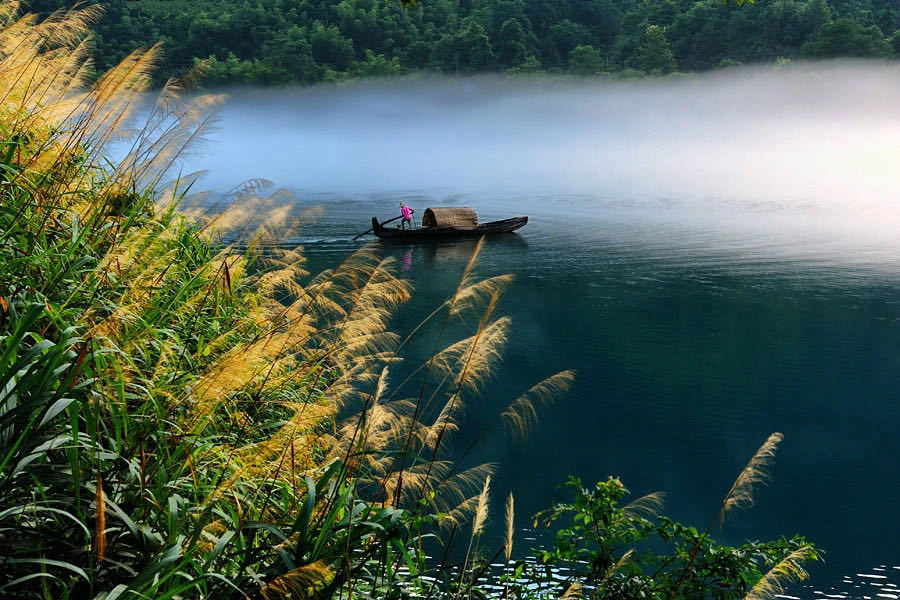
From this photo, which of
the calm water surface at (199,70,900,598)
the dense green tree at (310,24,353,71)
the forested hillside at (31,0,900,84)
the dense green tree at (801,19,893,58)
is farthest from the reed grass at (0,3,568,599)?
the dense green tree at (801,19,893,58)

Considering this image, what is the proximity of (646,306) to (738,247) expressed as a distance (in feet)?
28.4

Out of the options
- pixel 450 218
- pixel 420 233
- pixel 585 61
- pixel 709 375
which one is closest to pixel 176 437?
pixel 709 375

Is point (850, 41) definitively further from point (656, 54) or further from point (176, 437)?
point (176, 437)

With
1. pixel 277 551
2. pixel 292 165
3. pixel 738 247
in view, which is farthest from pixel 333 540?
pixel 292 165

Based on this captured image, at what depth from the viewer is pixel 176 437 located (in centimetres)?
274

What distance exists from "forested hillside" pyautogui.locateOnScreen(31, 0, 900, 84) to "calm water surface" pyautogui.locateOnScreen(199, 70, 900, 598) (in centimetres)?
4641

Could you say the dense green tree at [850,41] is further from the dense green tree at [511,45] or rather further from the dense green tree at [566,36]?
the dense green tree at [511,45]

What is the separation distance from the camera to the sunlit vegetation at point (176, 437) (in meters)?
2.11

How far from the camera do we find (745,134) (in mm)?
80562

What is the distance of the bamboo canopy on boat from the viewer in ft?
72.3

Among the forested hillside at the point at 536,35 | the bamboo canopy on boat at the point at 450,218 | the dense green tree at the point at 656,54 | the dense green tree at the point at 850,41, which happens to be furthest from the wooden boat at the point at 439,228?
the dense green tree at the point at 850,41

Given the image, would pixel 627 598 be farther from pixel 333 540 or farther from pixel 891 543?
pixel 891 543

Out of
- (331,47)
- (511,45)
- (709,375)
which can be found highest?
(511,45)

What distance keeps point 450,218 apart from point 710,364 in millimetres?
11451
